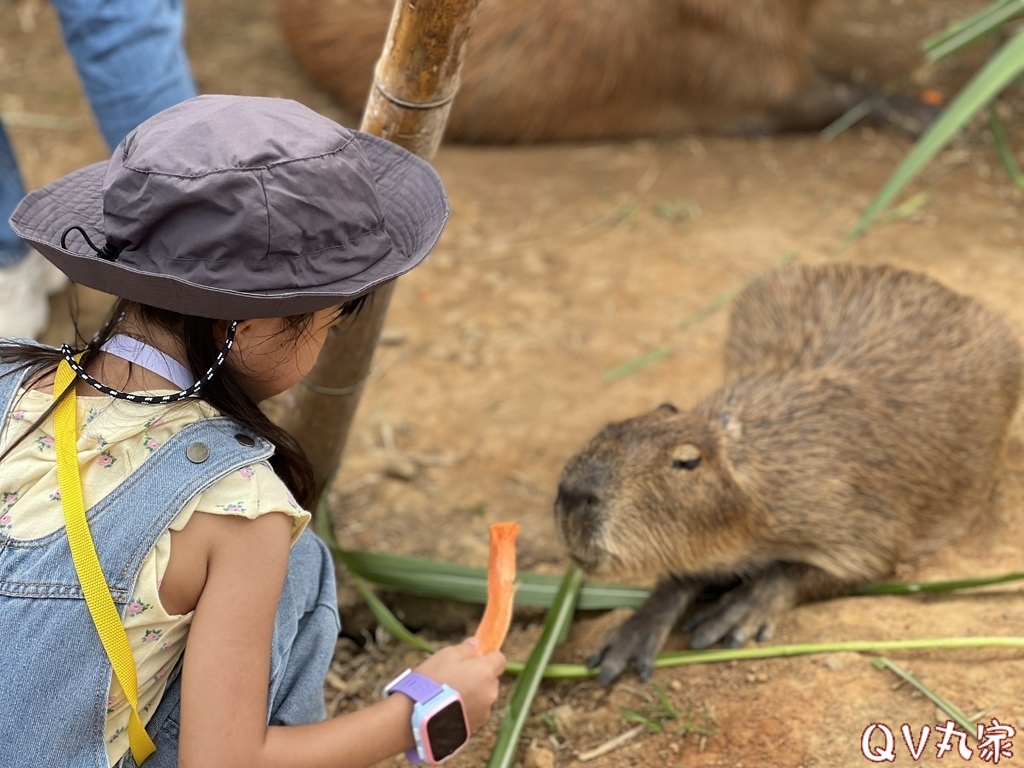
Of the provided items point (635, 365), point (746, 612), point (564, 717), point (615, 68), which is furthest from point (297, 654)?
point (615, 68)

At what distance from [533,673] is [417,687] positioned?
73cm

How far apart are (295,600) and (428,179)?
72cm

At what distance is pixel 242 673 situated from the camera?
142 cm

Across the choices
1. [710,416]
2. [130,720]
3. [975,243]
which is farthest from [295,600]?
[975,243]

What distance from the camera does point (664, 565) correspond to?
2.50m

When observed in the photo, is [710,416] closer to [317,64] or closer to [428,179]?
[428,179]

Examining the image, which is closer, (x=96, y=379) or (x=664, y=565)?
(x=96, y=379)

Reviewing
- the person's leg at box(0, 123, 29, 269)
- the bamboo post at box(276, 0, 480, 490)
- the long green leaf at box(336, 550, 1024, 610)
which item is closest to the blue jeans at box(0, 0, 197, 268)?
the person's leg at box(0, 123, 29, 269)

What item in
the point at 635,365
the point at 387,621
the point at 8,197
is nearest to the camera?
the point at 387,621

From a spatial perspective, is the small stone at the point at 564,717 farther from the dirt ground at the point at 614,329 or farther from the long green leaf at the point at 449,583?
the long green leaf at the point at 449,583

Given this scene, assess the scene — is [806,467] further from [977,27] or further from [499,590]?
[977,27]

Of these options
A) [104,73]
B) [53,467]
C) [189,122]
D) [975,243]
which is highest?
[189,122]

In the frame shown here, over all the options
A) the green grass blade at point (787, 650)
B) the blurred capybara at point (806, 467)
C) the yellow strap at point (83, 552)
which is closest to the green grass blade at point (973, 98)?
the blurred capybara at point (806, 467)

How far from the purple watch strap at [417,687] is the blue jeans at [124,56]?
6.52 ft
